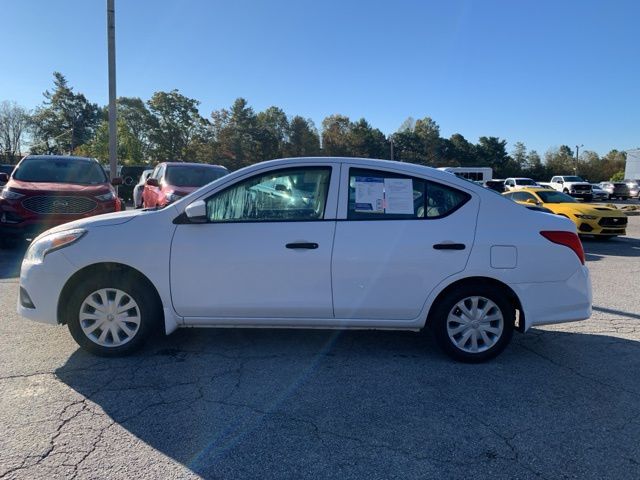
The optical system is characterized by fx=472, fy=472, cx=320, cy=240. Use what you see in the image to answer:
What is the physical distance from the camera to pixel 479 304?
13.5ft

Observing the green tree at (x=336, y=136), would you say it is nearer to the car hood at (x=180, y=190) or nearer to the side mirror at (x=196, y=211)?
the car hood at (x=180, y=190)

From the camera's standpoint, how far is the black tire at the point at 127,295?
159 inches

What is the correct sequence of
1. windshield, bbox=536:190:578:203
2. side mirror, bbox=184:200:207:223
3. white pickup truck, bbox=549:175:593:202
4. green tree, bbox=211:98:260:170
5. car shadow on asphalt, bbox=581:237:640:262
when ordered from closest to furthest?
side mirror, bbox=184:200:207:223, car shadow on asphalt, bbox=581:237:640:262, windshield, bbox=536:190:578:203, white pickup truck, bbox=549:175:593:202, green tree, bbox=211:98:260:170

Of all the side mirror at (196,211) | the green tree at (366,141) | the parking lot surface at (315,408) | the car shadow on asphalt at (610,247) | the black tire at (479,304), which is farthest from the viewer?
the green tree at (366,141)

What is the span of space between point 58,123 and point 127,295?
94.2m

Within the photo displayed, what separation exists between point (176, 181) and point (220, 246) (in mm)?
7313

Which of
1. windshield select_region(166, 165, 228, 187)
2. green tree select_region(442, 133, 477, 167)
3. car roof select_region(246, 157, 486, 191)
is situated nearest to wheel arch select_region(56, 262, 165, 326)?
car roof select_region(246, 157, 486, 191)

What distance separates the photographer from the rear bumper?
4055mm

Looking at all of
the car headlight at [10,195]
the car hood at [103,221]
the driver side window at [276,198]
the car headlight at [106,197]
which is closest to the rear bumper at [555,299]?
the driver side window at [276,198]

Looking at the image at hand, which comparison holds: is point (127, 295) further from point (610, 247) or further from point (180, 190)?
point (610, 247)

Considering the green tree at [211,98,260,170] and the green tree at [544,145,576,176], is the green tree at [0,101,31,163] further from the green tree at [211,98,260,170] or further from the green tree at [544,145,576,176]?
the green tree at [544,145,576,176]

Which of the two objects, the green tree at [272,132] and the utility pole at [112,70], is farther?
the green tree at [272,132]

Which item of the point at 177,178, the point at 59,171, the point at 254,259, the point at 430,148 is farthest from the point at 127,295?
the point at 430,148

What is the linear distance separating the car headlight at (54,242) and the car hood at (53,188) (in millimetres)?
5151
